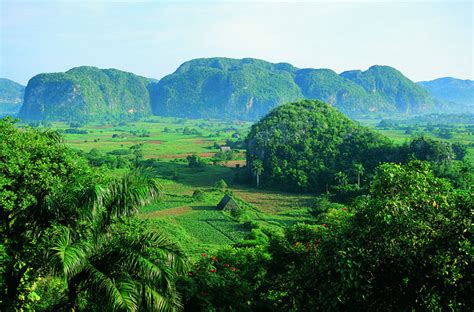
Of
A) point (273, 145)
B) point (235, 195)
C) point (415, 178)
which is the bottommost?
point (235, 195)

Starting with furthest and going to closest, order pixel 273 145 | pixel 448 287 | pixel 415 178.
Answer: pixel 273 145
pixel 415 178
pixel 448 287

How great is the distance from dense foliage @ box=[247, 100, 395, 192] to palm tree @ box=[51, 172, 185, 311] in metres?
44.3

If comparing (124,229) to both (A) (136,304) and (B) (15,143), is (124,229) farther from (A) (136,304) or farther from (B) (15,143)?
(B) (15,143)

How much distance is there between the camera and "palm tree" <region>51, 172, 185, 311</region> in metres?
7.74

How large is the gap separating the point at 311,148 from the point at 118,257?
5452cm

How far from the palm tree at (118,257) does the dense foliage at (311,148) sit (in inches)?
1743

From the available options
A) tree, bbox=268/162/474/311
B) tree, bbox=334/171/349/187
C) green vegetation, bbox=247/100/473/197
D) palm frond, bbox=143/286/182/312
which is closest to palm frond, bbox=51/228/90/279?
palm frond, bbox=143/286/182/312

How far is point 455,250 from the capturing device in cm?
786

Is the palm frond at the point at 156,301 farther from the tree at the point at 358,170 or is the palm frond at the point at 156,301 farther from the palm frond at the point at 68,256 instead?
the tree at the point at 358,170

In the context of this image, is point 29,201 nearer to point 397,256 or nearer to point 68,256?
point 68,256

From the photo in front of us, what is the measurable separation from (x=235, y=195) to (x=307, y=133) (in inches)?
753

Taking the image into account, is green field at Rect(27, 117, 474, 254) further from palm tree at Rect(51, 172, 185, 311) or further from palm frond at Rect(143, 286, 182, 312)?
palm frond at Rect(143, 286, 182, 312)

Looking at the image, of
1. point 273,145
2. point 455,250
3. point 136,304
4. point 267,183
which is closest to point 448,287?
point 455,250

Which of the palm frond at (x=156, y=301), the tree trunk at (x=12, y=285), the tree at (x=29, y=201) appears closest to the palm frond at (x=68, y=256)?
the tree at (x=29, y=201)
